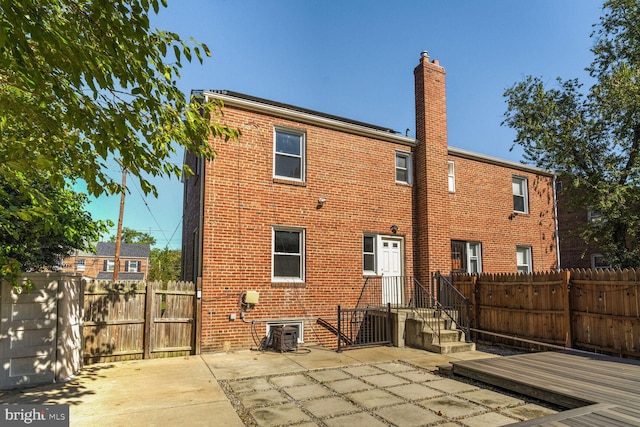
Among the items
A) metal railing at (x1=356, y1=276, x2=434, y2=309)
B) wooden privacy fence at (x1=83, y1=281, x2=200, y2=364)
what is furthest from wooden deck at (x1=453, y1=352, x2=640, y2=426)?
wooden privacy fence at (x1=83, y1=281, x2=200, y2=364)

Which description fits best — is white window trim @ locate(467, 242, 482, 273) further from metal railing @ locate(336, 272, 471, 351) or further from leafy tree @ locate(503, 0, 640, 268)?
leafy tree @ locate(503, 0, 640, 268)

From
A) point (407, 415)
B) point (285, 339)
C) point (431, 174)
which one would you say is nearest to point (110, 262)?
point (285, 339)

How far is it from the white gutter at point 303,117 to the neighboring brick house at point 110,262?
43794 mm

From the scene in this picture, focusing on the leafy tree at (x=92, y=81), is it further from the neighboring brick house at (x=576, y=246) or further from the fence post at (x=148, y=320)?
the neighboring brick house at (x=576, y=246)

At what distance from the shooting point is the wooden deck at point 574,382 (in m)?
4.13

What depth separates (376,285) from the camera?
1133 centimetres

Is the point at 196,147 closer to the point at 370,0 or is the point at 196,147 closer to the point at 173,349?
the point at 173,349

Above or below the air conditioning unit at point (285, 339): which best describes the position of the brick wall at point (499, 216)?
above

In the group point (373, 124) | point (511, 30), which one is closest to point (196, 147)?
point (373, 124)

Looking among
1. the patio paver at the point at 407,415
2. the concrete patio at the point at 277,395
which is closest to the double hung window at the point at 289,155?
the concrete patio at the point at 277,395

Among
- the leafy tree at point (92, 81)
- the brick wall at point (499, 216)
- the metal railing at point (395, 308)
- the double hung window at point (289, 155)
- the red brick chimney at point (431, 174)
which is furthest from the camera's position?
the brick wall at point (499, 216)

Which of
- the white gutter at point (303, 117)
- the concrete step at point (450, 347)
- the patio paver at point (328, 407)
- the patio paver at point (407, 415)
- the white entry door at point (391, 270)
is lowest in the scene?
the concrete step at point (450, 347)

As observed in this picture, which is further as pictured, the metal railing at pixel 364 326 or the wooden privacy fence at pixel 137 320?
the metal railing at pixel 364 326

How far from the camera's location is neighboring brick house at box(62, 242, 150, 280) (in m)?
47.5
